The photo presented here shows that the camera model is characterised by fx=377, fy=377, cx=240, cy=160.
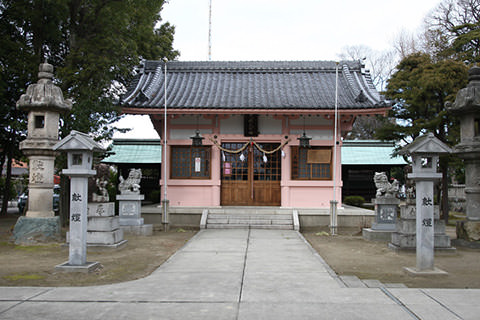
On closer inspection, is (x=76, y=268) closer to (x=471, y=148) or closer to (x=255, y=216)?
(x=255, y=216)

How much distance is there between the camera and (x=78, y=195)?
295 inches

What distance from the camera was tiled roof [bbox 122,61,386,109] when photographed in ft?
50.9

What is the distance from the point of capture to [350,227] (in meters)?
15.0

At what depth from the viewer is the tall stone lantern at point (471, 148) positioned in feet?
35.7

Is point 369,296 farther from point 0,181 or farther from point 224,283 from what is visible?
point 0,181

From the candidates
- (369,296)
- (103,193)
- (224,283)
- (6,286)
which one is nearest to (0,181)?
(103,193)

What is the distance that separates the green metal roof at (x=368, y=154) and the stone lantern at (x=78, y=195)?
62.2ft

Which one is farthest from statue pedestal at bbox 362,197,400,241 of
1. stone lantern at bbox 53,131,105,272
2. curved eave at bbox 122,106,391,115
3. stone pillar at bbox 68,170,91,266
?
stone pillar at bbox 68,170,91,266

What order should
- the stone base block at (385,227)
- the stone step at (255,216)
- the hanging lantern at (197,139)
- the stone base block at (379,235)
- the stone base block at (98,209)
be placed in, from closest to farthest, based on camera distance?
the stone base block at (98,209)
the stone base block at (379,235)
the stone base block at (385,227)
the stone step at (255,216)
the hanging lantern at (197,139)

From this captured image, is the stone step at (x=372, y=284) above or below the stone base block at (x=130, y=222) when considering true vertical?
below

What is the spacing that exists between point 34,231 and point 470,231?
12.5 metres

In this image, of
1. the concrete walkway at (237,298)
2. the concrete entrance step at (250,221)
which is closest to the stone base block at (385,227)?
the concrete entrance step at (250,221)

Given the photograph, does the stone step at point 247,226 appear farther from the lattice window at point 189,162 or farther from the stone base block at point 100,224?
the stone base block at point 100,224

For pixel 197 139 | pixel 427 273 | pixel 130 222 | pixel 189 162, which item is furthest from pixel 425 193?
pixel 189 162
